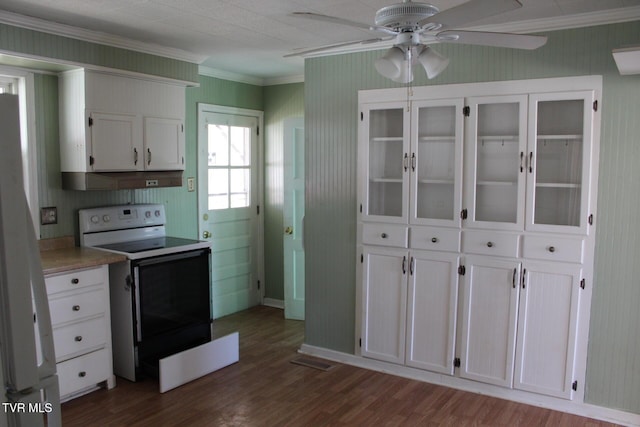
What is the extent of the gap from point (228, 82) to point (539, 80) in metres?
2.97

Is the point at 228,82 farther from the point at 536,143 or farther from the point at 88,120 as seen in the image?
the point at 536,143

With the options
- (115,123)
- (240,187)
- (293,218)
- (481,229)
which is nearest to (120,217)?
(115,123)

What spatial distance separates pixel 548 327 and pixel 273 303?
9.91ft

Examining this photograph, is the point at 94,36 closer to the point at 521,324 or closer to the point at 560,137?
the point at 560,137

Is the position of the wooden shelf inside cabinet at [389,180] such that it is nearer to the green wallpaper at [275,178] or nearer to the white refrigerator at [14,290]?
the green wallpaper at [275,178]

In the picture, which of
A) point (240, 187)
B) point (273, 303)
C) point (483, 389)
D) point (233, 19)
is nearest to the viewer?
point (233, 19)

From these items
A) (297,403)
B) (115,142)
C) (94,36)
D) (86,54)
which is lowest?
(297,403)

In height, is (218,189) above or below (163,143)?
below

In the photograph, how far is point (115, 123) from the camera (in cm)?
372

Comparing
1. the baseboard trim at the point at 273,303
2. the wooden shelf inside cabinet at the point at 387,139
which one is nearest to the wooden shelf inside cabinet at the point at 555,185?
the wooden shelf inside cabinet at the point at 387,139

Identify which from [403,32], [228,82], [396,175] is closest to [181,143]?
[228,82]

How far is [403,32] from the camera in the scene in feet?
6.73

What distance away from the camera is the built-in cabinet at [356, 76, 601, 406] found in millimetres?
3219

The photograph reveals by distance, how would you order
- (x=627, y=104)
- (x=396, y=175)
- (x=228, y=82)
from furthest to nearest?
(x=228, y=82), (x=396, y=175), (x=627, y=104)
